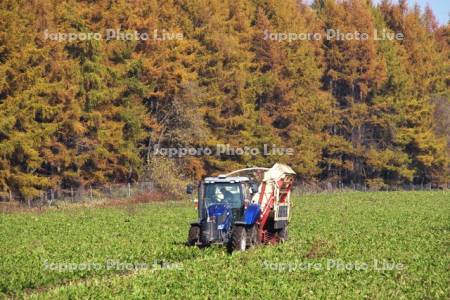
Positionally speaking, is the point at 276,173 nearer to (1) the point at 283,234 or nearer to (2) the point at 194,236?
(1) the point at 283,234

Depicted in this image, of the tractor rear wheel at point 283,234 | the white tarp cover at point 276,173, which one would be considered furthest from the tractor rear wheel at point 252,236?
the white tarp cover at point 276,173

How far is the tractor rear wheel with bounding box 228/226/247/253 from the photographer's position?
23938mm

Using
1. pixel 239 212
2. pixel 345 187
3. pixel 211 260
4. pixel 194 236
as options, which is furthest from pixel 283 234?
pixel 345 187

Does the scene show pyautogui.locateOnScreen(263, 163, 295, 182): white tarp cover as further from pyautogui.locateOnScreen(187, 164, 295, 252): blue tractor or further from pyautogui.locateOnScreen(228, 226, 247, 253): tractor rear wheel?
pyautogui.locateOnScreen(228, 226, 247, 253): tractor rear wheel

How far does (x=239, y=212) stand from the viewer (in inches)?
994

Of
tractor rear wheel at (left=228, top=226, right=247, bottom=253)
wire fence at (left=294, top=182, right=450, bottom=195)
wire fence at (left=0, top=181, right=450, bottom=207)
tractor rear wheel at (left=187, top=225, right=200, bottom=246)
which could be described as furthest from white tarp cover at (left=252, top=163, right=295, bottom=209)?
wire fence at (left=294, top=182, right=450, bottom=195)

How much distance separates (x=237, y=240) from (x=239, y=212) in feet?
4.91

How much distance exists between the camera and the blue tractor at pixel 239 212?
79.8 feet

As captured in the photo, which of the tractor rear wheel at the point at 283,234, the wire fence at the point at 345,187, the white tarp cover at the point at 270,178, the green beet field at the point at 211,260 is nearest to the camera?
the green beet field at the point at 211,260

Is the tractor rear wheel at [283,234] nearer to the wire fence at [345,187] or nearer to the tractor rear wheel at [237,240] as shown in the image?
the tractor rear wheel at [237,240]

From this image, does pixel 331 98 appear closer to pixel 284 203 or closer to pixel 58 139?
pixel 58 139

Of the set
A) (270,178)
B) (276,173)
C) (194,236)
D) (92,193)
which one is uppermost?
(276,173)

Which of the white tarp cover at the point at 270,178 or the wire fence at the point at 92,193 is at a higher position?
the white tarp cover at the point at 270,178

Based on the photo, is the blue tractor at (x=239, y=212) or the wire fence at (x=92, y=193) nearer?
the blue tractor at (x=239, y=212)
